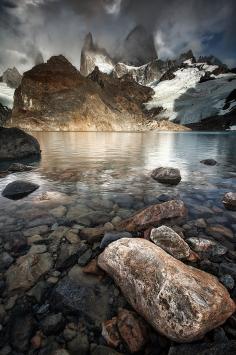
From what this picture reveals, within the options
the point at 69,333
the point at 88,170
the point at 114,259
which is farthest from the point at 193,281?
the point at 88,170

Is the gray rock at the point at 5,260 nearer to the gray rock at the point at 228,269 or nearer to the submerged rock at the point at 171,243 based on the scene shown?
the submerged rock at the point at 171,243

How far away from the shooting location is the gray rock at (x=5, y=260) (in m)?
4.20

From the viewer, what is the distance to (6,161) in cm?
1844

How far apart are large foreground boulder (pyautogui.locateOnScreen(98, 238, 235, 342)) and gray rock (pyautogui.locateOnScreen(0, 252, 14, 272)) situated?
6.26 feet

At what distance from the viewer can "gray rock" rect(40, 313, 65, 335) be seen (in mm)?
3037

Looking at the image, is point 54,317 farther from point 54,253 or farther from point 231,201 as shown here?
point 231,201

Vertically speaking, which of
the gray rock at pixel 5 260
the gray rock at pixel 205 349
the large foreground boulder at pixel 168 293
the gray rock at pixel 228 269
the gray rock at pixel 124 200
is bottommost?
the gray rock at pixel 124 200

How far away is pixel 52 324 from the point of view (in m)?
3.11

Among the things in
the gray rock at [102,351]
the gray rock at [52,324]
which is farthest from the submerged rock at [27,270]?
the gray rock at [102,351]

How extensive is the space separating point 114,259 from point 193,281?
126 centimetres

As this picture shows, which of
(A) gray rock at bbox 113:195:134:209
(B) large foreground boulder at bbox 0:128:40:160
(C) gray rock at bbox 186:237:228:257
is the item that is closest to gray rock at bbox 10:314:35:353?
(C) gray rock at bbox 186:237:228:257

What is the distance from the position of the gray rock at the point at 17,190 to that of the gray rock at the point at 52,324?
5574 millimetres

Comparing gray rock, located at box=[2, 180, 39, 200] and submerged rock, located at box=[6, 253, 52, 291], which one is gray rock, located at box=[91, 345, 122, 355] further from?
gray rock, located at box=[2, 180, 39, 200]

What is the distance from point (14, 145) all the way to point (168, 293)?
1922 cm
